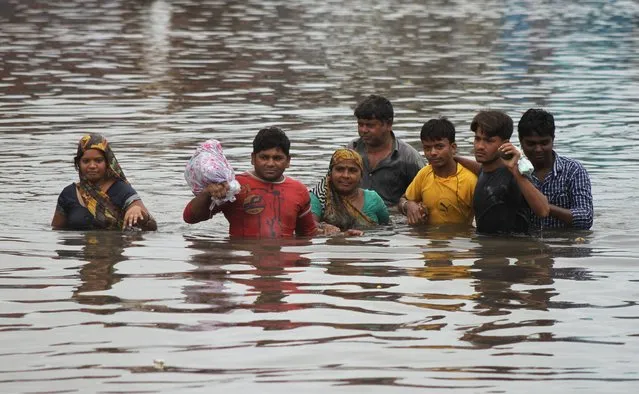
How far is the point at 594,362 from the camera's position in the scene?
659cm

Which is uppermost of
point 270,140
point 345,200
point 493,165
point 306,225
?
point 270,140

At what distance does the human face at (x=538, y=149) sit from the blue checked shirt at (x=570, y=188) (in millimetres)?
82

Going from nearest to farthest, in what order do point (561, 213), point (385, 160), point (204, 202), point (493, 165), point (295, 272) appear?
point (295, 272), point (204, 202), point (493, 165), point (561, 213), point (385, 160)

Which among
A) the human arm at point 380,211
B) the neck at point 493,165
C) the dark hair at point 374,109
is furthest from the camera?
the dark hair at point 374,109

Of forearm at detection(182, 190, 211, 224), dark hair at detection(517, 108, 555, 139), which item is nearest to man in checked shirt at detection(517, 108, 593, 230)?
dark hair at detection(517, 108, 555, 139)

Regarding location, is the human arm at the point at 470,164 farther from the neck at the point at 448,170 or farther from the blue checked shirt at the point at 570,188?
the blue checked shirt at the point at 570,188

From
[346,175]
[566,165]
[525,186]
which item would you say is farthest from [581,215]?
[346,175]

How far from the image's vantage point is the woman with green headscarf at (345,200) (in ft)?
35.5

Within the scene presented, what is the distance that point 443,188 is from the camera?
10758 millimetres

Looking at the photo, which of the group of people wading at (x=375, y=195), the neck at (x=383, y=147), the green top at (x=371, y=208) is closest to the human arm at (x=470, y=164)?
the group of people wading at (x=375, y=195)

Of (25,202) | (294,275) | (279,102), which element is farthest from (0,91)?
(294,275)

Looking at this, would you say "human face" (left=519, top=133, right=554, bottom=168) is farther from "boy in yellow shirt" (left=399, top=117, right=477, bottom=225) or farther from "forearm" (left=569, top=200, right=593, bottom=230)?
"boy in yellow shirt" (left=399, top=117, right=477, bottom=225)

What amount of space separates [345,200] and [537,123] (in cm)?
177

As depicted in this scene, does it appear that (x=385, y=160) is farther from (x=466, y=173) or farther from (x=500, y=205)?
(x=500, y=205)
